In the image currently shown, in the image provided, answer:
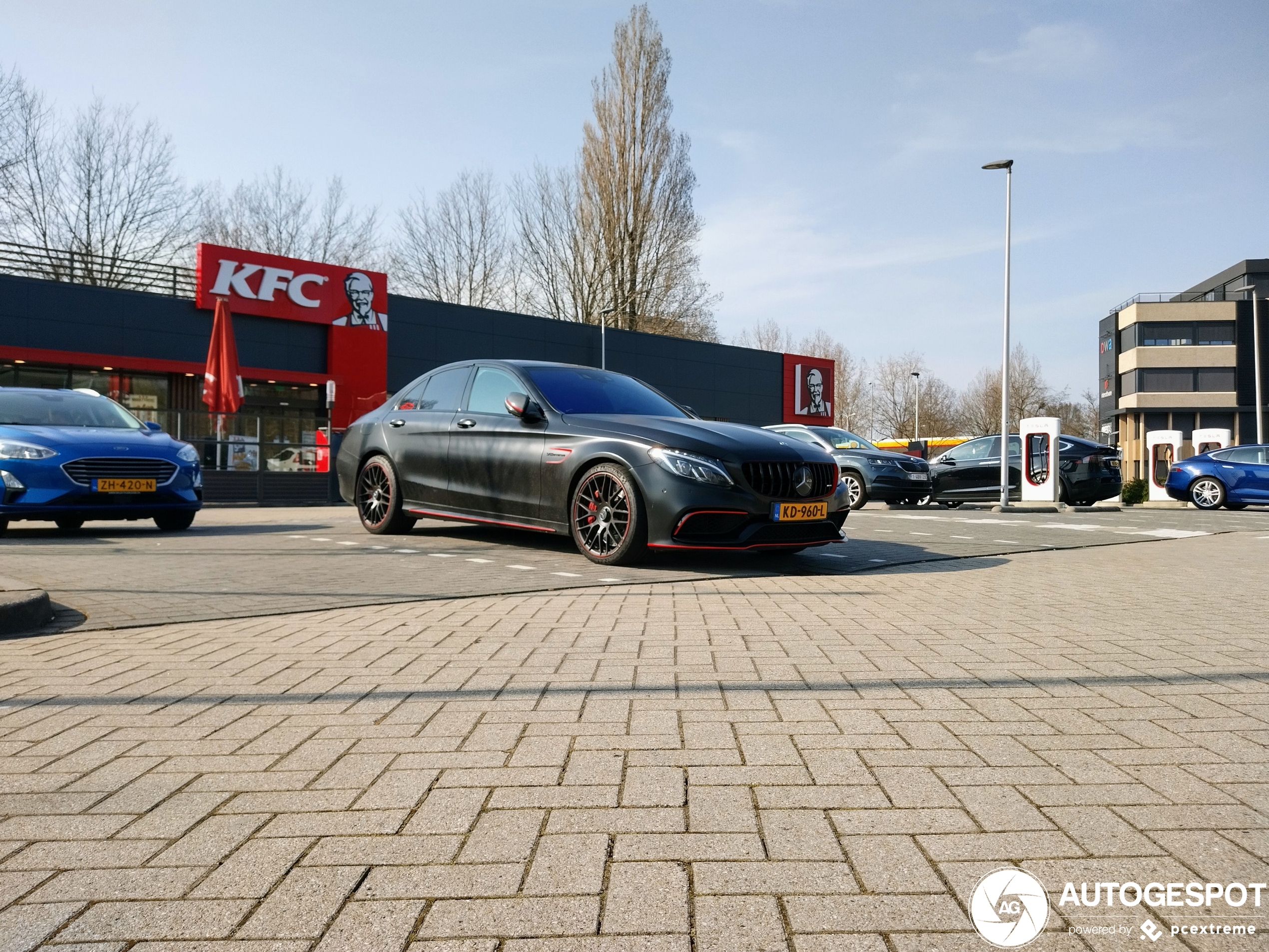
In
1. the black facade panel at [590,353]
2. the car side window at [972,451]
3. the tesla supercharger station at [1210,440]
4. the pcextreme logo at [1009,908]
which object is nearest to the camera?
the pcextreme logo at [1009,908]

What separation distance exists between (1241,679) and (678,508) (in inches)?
154

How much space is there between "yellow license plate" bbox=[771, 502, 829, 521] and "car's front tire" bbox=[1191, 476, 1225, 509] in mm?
16627

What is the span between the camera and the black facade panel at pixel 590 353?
2945 centimetres

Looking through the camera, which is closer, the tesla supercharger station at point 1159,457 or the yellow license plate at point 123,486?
the yellow license plate at point 123,486

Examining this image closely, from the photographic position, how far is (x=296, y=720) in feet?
11.2

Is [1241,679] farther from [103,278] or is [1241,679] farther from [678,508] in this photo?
[103,278]

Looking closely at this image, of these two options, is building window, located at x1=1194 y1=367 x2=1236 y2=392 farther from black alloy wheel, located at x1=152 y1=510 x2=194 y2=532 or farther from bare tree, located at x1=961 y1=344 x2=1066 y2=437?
black alloy wheel, located at x1=152 y1=510 x2=194 y2=532

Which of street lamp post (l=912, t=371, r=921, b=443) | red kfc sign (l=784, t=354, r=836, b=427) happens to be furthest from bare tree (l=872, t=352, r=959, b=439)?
red kfc sign (l=784, t=354, r=836, b=427)

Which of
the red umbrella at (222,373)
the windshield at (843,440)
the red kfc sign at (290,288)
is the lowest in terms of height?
the windshield at (843,440)

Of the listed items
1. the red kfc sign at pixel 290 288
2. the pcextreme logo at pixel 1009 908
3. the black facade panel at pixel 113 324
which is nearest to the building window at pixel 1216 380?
the red kfc sign at pixel 290 288

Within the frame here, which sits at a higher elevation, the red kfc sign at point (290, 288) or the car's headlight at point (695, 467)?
the red kfc sign at point (290, 288)

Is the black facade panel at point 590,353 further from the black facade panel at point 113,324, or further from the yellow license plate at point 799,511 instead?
the yellow license plate at point 799,511

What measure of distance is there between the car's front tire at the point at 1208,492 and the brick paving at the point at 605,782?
18353 mm

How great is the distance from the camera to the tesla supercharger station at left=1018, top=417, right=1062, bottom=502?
20547 mm
